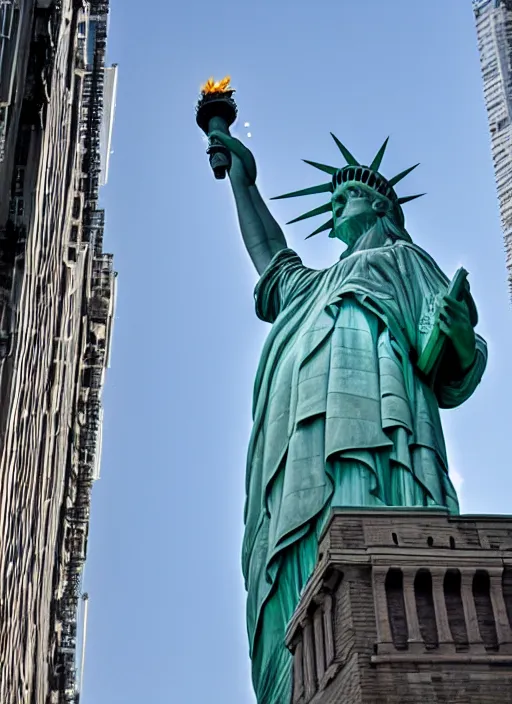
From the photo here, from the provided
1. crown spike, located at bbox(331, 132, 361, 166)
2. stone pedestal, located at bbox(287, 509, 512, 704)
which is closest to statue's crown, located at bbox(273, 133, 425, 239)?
→ crown spike, located at bbox(331, 132, 361, 166)

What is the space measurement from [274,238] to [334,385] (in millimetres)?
5534

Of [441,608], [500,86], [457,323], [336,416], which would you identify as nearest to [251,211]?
[457,323]

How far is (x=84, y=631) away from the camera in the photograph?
40.1 meters

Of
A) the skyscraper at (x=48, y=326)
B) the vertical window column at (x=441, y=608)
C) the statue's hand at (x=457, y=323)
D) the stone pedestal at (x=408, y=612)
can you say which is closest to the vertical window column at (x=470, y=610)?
the stone pedestal at (x=408, y=612)

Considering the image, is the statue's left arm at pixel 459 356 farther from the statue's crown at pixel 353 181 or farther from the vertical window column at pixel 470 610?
the vertical window column at pixel 470 610

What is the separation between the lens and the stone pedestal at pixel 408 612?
10.1 metres

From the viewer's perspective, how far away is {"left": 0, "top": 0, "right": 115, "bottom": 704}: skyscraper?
65.8 ft

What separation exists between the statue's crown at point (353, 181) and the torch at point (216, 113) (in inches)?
59.9

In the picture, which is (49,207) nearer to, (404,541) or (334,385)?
(334,385)

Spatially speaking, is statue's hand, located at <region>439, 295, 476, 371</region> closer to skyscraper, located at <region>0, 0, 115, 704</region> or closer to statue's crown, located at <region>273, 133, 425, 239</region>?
statue's crown, located at <region>273, 133, 425, 239</region>

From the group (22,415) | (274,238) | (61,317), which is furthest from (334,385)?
(61,317)

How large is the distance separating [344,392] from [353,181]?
18.5 feet

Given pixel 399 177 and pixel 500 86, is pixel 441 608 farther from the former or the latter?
pixel 500 86

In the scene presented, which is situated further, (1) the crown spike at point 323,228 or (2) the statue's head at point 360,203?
(1) the crown spike at point 323,228
